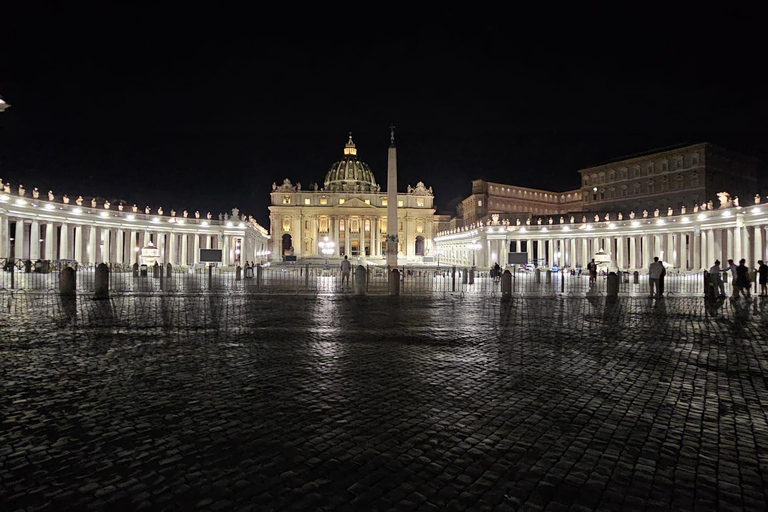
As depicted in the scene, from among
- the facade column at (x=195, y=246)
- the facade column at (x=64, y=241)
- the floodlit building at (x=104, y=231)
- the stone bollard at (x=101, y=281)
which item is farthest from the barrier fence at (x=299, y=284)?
the facade column at (x=195, y=246)

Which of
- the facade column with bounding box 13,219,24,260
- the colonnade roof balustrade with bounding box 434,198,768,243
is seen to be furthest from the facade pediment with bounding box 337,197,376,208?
the facade column with bounding box 13,219,24,260

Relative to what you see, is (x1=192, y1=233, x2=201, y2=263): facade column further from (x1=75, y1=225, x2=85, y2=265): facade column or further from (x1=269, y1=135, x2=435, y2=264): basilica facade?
(x1=269, y1=135, x2=435, y2=264): basilica facade

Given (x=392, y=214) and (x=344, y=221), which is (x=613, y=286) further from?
(x=344, y=221)

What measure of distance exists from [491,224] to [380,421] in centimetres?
7509

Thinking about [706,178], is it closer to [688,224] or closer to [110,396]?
[688,224]

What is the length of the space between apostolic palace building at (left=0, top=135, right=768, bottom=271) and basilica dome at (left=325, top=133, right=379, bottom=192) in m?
7.88

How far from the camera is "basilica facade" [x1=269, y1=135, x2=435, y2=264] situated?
123 m

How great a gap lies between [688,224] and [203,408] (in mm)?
60658

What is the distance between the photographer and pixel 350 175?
137 meters

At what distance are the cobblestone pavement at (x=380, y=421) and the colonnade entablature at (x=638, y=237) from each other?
30790 mm

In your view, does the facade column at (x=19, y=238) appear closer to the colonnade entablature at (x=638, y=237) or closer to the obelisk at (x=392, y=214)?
the obelisk at (x=392, y=214)

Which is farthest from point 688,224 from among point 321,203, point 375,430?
point 321,203

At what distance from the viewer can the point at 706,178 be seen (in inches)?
2840

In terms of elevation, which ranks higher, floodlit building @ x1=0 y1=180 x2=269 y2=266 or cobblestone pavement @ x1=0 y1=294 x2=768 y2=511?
floodlit building @ x1=0 y1=180 x2=269 y2=266
